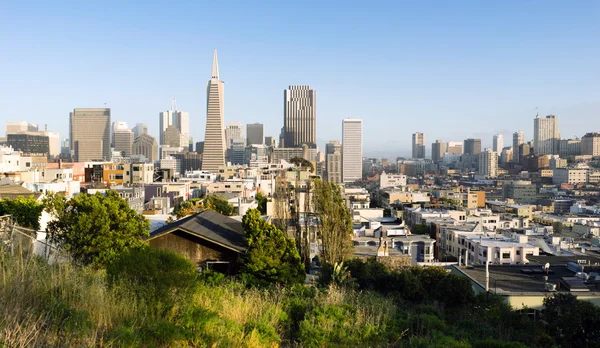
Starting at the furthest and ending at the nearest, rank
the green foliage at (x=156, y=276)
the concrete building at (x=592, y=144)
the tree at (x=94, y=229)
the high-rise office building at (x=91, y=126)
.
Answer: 1. the high-rise office building at (x=91, y=126)
2. the concrete building at (x=592, y=144)
3. the tree at (x=94, y=229)
4. the green foliage at (x=156, y=276)

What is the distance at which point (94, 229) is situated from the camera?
11.4 m

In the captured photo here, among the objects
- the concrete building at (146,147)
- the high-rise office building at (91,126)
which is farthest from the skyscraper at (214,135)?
the concrete building at (146,147)

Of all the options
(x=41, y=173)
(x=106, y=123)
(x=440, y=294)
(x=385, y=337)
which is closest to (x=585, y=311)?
(x=440, y=294)

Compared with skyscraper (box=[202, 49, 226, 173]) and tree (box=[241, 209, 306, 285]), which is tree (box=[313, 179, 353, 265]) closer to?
tree (box=[241, 209, 306, 285])

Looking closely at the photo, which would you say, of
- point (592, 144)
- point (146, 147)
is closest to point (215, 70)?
point (146, 147)

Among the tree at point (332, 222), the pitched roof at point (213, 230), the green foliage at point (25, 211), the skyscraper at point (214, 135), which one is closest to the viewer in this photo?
the pitched roof at point (213, 230)

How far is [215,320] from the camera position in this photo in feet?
15.8

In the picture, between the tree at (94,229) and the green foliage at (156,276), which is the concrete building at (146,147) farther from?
the green foliage at (156,276)

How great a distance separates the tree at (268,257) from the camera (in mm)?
10531

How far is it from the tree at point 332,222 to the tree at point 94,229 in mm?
5860

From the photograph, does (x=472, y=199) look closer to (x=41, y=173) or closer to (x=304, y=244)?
(x=41, y=173)

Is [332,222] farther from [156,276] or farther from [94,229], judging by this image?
[156,276]

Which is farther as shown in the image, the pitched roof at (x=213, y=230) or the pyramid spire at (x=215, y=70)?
the pyramid spire at (x=215, y=70)

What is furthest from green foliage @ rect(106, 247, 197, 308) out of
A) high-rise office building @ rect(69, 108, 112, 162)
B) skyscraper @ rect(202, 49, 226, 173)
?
high-rise office building @ rect(69, 108, 112, 162)
